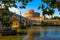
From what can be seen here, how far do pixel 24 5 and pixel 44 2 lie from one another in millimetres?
1834

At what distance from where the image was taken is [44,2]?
7605mm

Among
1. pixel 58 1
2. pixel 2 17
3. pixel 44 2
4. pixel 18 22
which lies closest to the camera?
pixel 58 1

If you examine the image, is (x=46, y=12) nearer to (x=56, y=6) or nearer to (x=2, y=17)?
(x=56, y=6)

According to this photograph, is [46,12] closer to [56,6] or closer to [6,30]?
[56,6]

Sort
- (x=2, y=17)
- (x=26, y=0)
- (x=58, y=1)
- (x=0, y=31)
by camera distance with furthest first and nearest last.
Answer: (x=0, y=31)
(x=2, y=17)
(x=26, y=0)
(x=58, y=1)

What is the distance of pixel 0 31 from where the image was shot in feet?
107

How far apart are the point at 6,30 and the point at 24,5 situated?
78.7ft

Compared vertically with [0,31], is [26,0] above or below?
above

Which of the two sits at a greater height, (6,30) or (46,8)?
(46,8)

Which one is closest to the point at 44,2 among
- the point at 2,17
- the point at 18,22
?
the point at 2,17

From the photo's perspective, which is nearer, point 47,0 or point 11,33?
point 47,0

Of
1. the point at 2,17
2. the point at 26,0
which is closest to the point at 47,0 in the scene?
the point at 26,0

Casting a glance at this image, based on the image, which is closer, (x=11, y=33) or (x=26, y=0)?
(x=26, y=0)

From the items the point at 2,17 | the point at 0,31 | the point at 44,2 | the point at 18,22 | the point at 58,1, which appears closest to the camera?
the point at 58,1
